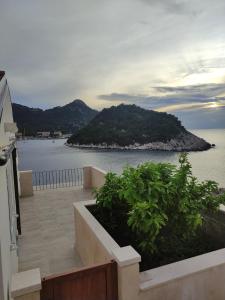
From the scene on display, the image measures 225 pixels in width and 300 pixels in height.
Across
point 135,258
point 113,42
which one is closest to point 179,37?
point 113,42

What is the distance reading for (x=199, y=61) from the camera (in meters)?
10.9

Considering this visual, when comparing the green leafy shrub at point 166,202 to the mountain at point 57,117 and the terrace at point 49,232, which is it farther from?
the mountain at point 57,117

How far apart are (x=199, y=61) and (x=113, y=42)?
13.5 feet

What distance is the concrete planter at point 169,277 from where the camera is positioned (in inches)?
109

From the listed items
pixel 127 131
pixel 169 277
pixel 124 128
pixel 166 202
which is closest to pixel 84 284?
pixel 169 277

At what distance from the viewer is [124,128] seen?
226ft

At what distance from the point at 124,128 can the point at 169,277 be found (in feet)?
218

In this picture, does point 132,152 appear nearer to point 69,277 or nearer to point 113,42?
point 113,42

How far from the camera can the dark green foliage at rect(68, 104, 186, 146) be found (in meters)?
66.1

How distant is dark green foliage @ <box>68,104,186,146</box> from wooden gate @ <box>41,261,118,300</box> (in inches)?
2479

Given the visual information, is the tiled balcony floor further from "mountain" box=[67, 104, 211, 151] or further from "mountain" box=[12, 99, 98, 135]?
"mountain" box=[67, 104, 211, 151]

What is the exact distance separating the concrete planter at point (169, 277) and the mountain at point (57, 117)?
86.4 ft

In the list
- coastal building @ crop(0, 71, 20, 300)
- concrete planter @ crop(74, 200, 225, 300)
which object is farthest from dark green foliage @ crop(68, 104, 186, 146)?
concrete planter @ crop(74, 200, 225, 300)

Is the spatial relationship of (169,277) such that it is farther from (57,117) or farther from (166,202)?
(57,117)
